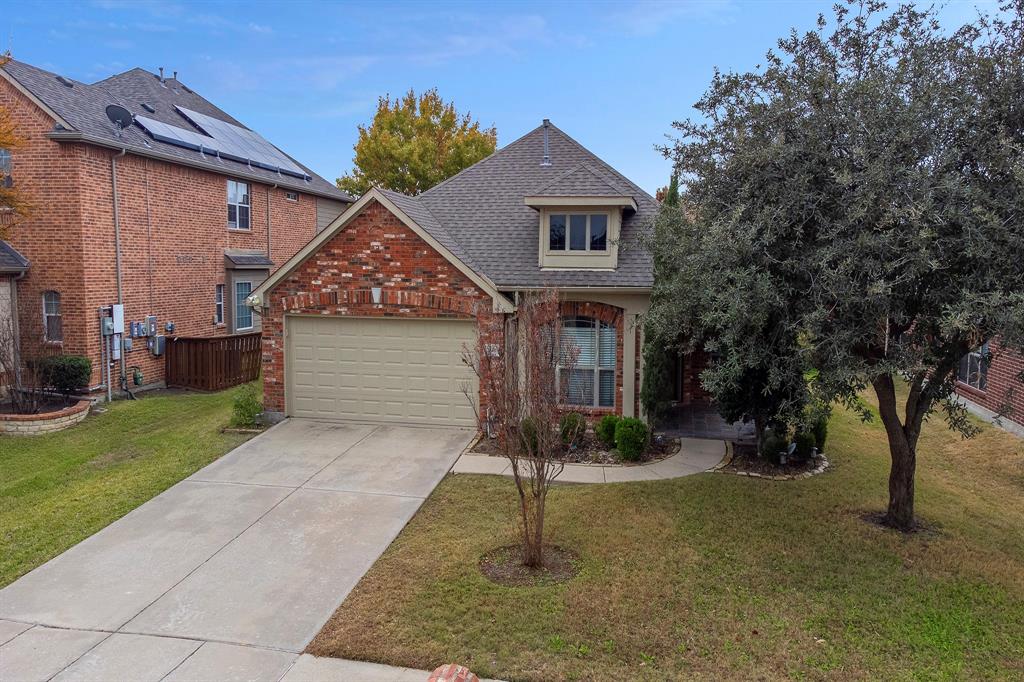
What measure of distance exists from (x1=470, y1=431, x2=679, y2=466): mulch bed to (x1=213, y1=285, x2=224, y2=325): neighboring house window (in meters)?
11.2

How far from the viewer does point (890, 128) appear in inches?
287

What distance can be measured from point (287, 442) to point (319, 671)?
24.1ft

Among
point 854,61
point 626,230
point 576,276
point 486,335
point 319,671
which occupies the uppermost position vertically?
point 854,61

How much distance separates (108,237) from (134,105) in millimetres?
5365

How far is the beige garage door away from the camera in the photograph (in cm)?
1355

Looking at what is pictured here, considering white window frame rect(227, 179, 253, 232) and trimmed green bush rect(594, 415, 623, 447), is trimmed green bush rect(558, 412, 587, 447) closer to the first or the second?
trimmed green bush rect(594, 415, 623, 447)

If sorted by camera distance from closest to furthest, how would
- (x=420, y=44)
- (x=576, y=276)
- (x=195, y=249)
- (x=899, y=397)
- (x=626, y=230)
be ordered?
(x=576, y=276)
(x=626, y=230)
(x=899, y=397)
(x=195, y=249)
(x=420, y=44)

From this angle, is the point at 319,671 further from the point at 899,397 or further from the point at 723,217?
the point at 899,397

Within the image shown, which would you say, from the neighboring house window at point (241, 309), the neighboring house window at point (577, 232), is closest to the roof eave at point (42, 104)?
the neighboring house window at point (241, 309)

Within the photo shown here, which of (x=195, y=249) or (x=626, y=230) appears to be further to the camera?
(x=195, y=249)

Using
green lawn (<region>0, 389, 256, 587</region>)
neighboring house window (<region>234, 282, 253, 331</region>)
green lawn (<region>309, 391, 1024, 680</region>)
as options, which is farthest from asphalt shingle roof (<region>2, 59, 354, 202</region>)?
green lawn (<region>309, 391, 1024, 680</region>)

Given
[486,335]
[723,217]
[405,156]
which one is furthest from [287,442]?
[405,156]

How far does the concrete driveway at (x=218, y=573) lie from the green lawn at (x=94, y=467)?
362mm

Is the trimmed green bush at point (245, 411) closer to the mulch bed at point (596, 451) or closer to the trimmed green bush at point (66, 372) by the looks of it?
the trimmed green bush at point (66, 372)
